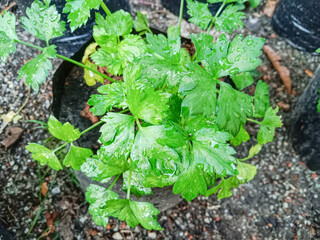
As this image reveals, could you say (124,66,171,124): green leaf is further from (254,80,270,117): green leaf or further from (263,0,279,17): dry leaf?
(263,0,279,17): dry leaf

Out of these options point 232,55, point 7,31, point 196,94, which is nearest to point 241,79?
point 232,55

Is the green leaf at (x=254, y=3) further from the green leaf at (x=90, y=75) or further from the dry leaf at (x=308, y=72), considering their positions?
the green leaf at (x=90, y=75)

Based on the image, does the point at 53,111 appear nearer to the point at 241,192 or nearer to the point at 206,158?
the point at 206,158

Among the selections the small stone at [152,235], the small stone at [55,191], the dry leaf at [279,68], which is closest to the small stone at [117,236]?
the small stone at [152,235]

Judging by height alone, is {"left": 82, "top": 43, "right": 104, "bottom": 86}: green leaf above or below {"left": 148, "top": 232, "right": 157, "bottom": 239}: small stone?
above

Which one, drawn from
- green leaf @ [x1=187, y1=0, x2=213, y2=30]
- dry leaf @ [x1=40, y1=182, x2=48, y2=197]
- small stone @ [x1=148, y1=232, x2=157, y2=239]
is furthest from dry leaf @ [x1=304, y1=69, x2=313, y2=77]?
dry leaf @ [x1=40, y1=182, x2=48, y2=197]

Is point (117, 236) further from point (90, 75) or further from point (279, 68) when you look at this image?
point (279, 68)

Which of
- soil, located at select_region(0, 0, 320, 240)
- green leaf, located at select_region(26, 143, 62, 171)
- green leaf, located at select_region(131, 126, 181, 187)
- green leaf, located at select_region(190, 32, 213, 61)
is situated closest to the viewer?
green leaf, located at select_region(131, 126, 181, 187)
